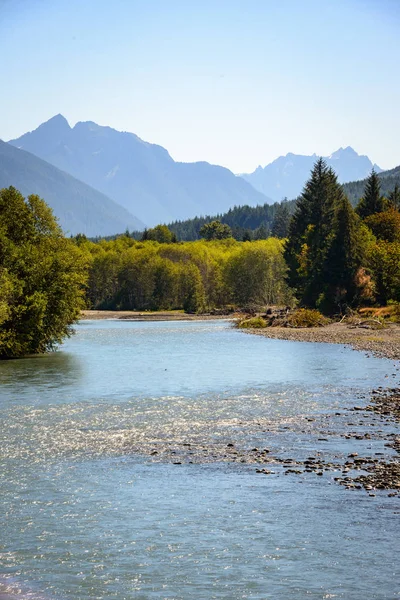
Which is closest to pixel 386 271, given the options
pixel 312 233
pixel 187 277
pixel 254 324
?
pixel 254 324

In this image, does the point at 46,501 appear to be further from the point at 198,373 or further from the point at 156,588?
the point at 198,373

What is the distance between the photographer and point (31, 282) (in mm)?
53844

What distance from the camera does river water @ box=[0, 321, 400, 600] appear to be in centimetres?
1343

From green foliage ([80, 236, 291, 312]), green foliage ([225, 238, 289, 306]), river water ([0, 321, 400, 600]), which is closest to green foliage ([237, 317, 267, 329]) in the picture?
green foliage ([80, 236, 291, 312])

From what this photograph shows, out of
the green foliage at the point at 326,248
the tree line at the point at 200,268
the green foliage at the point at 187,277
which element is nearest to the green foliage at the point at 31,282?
the tree line at the point at 200,268

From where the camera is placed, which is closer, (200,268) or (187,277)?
(187,277)

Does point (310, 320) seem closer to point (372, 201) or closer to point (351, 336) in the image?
point (351, 336)

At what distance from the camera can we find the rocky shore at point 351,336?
56431 mm

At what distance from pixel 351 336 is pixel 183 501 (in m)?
52.7

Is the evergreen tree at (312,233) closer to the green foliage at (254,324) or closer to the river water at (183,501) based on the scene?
the green foliage at (254,324)

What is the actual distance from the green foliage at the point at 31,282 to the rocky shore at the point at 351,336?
23.2 metres

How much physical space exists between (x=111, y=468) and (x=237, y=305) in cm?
13861

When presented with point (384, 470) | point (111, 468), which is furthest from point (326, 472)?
point (111, 468)

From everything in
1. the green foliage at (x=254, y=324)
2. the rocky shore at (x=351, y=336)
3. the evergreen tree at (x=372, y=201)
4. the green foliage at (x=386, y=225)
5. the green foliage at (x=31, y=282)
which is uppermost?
the evergreen tree at (x=372, y=201)
